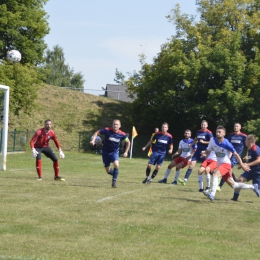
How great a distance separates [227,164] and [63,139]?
37.3 m

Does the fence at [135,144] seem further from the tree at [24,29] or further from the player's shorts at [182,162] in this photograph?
the player's shorts at [182,162]

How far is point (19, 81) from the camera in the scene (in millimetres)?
40344

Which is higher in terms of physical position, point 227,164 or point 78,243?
point 227,164

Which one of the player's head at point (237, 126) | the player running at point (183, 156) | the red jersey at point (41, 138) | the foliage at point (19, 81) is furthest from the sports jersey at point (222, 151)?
the foliage at point (19, 81)

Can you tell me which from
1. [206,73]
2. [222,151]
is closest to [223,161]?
[222,151]

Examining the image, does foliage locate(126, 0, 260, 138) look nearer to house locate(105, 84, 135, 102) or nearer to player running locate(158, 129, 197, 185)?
player running locate(158, 129, 197, 185)

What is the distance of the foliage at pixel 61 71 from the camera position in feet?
304

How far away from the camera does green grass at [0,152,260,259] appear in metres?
8.02

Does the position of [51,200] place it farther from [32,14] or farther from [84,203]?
[32,14]

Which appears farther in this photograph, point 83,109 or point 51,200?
point 83,109

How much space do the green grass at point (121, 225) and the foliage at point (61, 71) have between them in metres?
77.9

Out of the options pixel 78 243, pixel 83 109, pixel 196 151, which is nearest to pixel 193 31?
pixel 83 109

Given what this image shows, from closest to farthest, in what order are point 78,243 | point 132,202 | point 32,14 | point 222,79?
point 78,243
point 132,202
point 32,14
point 222,79

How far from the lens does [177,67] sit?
48031 millimetres
